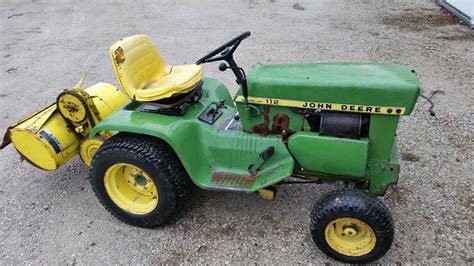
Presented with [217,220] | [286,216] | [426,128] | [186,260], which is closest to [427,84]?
[426,128]

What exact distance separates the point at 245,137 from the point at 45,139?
1.47m

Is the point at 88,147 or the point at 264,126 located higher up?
the point at 264,126

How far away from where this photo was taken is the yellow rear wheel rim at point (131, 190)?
2.95 m

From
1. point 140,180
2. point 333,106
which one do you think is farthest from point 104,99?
point 333,106

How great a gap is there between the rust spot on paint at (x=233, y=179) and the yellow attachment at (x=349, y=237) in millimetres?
573

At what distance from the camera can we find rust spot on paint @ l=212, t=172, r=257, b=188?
2.78 metres

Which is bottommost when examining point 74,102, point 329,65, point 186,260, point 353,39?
point 353,39

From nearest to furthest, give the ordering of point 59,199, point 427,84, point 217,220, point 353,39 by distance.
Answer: point 217,220 < point 59,199 < point 427,84 < point 353,39

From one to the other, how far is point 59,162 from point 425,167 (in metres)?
2.90

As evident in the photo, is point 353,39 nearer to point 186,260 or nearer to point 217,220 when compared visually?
point 217,220

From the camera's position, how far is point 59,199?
10.9 feet

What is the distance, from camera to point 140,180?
3.00 metres

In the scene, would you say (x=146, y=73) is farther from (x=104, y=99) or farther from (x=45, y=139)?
(x=45, y=139)

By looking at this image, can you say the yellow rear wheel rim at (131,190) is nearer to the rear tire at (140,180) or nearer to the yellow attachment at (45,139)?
the rear tire at (140,180)
